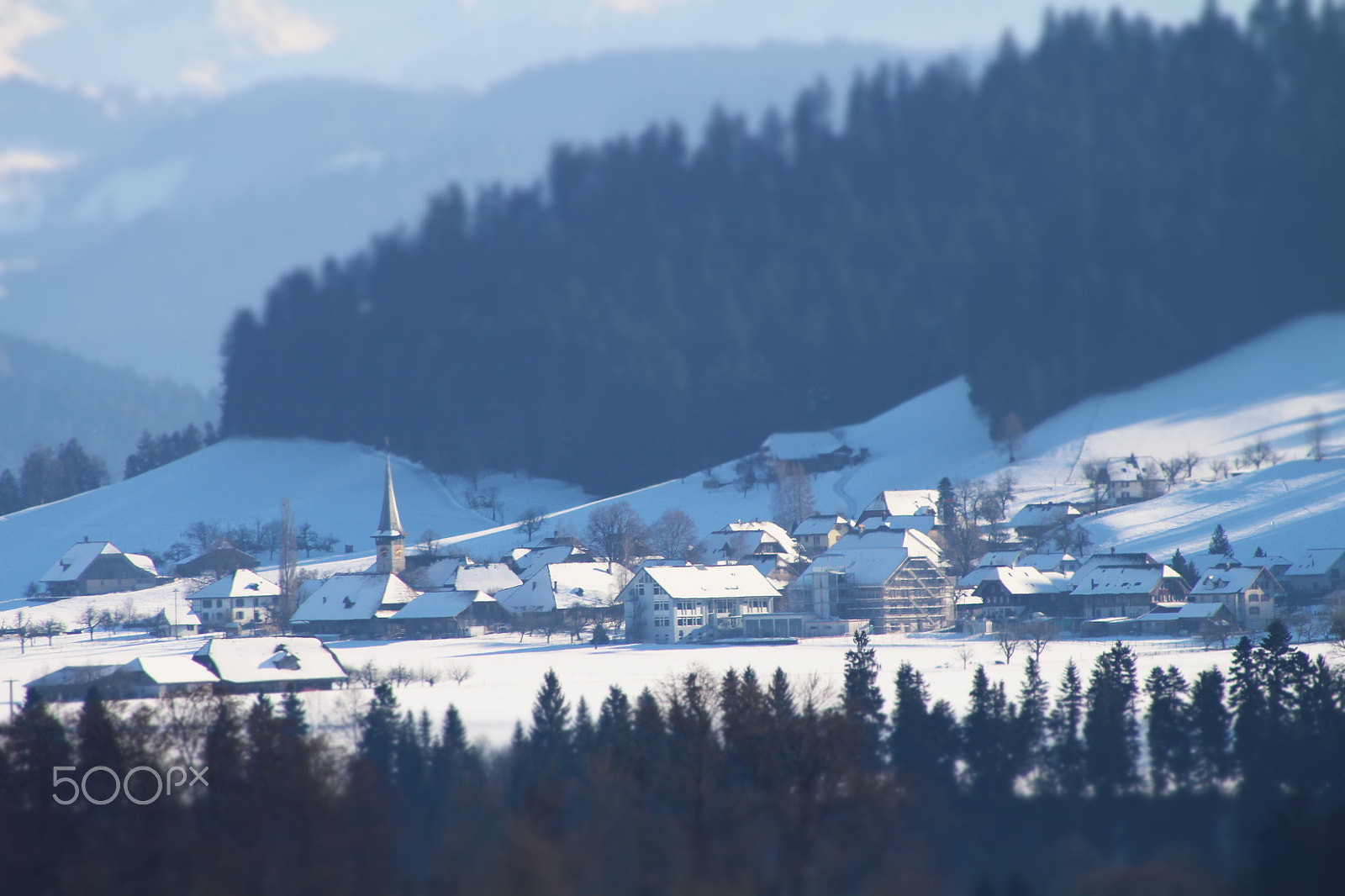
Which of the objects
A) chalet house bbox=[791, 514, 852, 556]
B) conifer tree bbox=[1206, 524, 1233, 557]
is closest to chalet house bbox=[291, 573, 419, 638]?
chalet house bbox=[791, 514, 852, 556]

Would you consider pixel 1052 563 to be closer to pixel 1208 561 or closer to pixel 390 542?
pixel 1208 561

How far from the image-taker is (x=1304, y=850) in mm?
20344

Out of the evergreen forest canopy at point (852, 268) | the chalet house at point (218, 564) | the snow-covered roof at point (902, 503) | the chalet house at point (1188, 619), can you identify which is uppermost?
the evergreen forest canopy at point (852, 268)

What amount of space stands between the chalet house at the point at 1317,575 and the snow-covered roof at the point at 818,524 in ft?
73.5

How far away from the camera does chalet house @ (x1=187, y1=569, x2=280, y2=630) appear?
62469mm

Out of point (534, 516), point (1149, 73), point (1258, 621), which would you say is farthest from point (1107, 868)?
point (1149, 73)

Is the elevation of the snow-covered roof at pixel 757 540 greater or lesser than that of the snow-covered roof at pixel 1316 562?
greater

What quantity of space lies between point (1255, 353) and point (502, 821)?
3002 inches

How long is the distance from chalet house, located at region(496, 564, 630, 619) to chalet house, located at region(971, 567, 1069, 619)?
1390 cm

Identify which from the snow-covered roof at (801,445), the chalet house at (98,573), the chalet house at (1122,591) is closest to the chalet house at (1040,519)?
the chalet house at (1122,591)

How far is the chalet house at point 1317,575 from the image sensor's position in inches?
2228

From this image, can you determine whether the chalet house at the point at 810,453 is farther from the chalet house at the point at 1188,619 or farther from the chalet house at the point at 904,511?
the chalet house at the point at 1188,619

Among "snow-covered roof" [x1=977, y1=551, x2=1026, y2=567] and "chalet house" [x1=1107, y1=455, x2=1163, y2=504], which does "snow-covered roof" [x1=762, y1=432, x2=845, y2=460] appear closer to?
"chalet house" [x1=1107, y1=455, x2=1163, y2=504]

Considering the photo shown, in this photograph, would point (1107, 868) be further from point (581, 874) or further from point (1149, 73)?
point (1149, 73)
